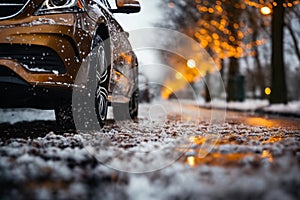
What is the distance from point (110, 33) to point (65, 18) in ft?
3.67

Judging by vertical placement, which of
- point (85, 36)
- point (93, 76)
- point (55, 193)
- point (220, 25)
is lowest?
point (55, 193)

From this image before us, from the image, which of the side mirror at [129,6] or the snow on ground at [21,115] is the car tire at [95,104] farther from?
the snow on ground at [21,115]

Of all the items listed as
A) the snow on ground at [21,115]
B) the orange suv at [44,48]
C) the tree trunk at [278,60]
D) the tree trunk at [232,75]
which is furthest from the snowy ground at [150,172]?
the tree trunk at [232,75]

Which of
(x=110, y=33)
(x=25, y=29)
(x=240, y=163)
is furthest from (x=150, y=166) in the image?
(x=110, y=33)

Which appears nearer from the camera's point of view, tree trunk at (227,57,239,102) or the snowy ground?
the snowy ground

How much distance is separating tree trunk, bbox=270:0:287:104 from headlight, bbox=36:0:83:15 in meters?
13.0

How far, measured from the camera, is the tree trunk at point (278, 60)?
15.9 m

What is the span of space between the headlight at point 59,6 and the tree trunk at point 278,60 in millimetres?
13029

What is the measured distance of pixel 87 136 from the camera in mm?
4152

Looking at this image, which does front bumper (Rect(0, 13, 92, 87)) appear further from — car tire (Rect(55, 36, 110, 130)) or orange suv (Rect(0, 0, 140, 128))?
car tire (Rect(55, 36, 110, 130))

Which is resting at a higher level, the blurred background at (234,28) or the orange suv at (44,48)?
the blurred background at (234,28)

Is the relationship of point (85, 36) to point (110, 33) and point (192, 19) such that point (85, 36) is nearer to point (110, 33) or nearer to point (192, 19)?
point (110, 33)

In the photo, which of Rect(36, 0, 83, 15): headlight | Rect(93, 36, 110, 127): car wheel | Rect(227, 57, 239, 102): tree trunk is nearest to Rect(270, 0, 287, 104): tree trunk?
Rect(227, 57, 239, 102): tree trunk

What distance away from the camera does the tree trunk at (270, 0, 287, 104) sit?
52.0 ft
